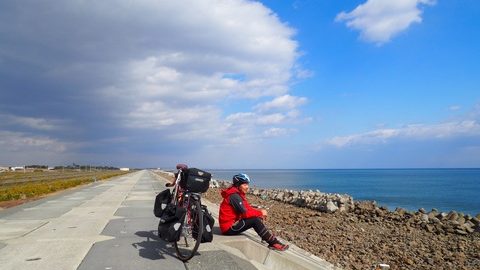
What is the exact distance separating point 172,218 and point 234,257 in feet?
3.87

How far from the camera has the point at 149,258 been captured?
22.6ft

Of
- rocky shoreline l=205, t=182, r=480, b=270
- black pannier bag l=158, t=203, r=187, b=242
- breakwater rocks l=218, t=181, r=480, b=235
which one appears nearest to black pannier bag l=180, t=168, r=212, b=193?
black pannier bag l=158, t=203, r=187, b=242

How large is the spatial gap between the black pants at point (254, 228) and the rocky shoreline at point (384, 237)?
143 cm

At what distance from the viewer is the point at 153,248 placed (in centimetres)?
771

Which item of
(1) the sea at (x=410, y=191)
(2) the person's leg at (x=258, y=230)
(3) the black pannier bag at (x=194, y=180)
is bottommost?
(1) the sea at (x=410, y=191)

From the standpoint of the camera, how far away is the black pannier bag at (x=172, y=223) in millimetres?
6520

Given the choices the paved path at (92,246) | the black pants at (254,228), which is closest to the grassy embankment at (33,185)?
the paved path at (92,246)

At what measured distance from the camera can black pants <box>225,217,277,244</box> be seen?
7.05 m

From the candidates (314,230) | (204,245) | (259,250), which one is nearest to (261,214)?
(259,250)

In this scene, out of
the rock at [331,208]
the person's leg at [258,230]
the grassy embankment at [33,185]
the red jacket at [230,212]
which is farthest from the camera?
the grassy embankment at [33,185]

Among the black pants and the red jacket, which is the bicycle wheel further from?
the black pants

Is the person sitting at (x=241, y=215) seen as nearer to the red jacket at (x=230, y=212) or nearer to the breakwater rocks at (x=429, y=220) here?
the red jacket at (x=230, y=212)

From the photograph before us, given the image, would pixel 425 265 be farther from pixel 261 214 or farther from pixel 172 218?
pixel 172 218

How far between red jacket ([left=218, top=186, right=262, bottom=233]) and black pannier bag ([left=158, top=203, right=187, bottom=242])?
108 centimetres
